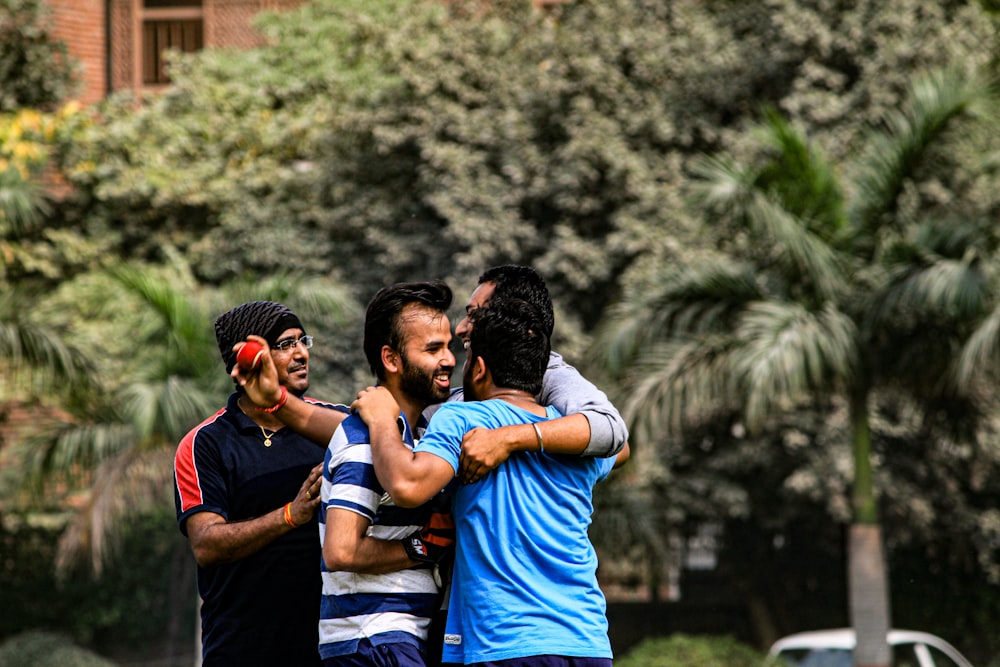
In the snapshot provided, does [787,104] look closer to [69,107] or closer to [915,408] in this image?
[915,408]

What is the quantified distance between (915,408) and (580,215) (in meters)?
5.82

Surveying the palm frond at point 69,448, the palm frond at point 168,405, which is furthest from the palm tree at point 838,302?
the palm frond at point 69,448

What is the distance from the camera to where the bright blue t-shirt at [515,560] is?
322 centimetres

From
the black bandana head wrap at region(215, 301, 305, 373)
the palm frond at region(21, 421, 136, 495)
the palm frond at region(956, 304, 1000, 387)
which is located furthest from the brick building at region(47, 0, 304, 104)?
the black bandana head wrap at region(215, 301, 305, 373)

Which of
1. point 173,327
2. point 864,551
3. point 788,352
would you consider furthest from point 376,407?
point 864,551

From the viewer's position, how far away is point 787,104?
1681 cm

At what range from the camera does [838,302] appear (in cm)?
1242

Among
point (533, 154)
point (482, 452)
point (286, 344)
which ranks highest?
point (533, 154)

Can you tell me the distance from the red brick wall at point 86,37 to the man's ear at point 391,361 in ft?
64.7

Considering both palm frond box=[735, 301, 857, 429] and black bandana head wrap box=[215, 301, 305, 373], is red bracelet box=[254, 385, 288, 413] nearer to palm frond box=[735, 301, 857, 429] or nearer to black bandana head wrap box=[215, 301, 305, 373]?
black bandana head wrap box=[215, 301, 305, 373]

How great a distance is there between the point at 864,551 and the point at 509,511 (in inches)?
410

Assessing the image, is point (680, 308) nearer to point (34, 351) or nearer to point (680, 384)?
point (680, 384)

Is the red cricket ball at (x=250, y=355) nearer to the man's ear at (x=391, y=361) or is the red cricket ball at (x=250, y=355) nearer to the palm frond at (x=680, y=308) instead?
the man's ear at (x=391, y=361)

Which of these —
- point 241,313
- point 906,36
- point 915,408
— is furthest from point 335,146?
point 241,313
